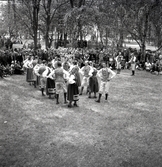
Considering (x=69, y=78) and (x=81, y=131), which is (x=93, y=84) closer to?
(x=69, y=78)

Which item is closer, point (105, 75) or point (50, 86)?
point (105, 75)

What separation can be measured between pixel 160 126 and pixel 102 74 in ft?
11.8

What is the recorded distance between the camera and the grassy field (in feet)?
17.8

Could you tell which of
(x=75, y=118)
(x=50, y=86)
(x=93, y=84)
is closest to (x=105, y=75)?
(x=93, y=84)

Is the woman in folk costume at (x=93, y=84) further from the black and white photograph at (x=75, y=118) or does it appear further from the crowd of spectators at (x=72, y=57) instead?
the crowd of spectators at (x=72, y=57)

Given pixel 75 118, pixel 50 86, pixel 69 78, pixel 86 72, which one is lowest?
pixel 75 118

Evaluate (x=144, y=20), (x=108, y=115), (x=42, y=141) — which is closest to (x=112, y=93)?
→ (x=108, y=115)

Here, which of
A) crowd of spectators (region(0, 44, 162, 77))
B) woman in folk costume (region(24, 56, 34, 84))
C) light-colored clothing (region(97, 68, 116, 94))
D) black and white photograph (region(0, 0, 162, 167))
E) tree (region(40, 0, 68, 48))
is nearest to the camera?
black and white photograph (region(0, 0, 162, 167))

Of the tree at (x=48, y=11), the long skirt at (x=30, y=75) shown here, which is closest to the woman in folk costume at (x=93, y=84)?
the long skirt at (x=30, y=75)

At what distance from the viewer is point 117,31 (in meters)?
22.6

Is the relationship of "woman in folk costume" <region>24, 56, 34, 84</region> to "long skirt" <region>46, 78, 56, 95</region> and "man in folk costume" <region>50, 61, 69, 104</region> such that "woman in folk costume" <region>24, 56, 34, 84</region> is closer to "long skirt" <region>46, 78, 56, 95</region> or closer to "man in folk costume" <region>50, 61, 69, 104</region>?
"long skirt" <region>46, 78, 56, 95</region>

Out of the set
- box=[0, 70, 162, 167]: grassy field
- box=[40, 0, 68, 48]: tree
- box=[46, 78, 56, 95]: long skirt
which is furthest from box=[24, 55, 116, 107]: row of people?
box=[40, 0, 68, 48]: tree

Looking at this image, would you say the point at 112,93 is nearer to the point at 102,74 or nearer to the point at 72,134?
the point at 102,74

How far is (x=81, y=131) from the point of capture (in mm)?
6973
